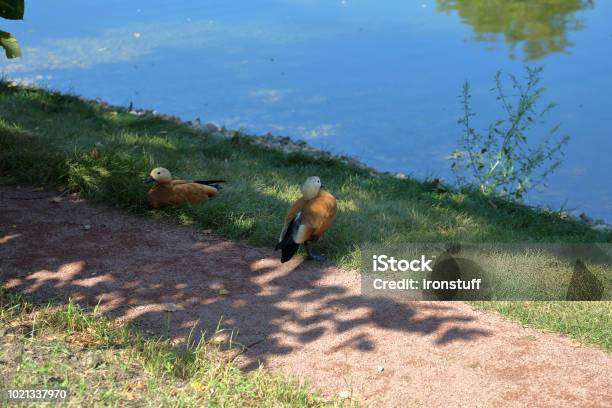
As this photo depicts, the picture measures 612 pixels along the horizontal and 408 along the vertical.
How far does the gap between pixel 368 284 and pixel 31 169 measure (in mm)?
3818

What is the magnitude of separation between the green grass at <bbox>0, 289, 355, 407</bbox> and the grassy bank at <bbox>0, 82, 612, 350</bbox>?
6.33 ft

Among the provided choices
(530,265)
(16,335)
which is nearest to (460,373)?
(530,265)

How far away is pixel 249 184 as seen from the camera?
824cm

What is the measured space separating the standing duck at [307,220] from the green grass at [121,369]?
1.26 m

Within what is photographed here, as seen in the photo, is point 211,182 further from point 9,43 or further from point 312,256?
point 9,43

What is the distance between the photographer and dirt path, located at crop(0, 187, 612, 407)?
493cm

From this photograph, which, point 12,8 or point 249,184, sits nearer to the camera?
point 12,8

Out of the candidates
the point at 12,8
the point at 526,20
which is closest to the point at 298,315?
the point at 12,8

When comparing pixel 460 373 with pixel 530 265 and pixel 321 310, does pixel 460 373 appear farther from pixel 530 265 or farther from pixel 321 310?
pixel 530 265

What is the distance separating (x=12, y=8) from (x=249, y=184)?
2.76 metres

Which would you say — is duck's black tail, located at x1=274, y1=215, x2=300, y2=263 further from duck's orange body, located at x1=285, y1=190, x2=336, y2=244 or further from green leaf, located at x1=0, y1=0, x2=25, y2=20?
green leaf, located at x1=0, y1=0, x2=25, y2=20

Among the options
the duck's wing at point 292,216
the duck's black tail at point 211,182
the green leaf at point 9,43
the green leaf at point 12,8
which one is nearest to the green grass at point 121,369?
the duck's wing at point 292,216

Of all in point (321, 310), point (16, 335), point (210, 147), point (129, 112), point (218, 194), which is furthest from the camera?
point (129, 112)

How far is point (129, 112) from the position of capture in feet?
38.5
